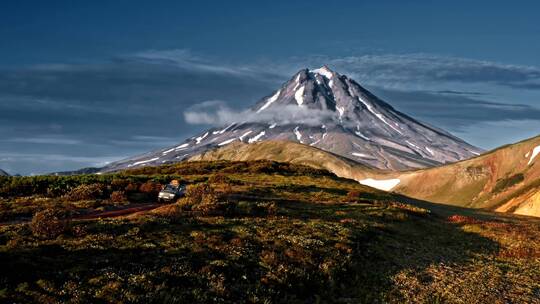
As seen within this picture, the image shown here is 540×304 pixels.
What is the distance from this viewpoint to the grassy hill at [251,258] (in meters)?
18.0

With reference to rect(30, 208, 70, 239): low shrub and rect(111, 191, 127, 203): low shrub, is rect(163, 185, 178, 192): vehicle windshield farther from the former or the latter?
rect(30, 208, 70, 239): low shrub

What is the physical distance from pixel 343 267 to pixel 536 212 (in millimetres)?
117371

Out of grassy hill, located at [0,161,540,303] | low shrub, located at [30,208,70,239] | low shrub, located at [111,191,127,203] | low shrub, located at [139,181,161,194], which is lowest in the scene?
grassy hill, located at [0,161,540,303]

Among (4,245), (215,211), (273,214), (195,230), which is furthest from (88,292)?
(273,214)

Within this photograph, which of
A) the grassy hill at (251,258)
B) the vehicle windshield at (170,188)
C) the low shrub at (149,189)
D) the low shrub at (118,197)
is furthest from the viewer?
the low shrub at (149,189)

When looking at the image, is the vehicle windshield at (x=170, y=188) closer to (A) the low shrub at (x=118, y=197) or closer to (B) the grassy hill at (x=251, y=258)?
(A) the low shrub at (x=118, y=197)

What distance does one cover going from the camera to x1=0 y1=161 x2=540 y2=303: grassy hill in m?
18.0

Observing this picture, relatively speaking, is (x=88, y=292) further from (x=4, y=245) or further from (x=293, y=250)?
(x=293, y=250)

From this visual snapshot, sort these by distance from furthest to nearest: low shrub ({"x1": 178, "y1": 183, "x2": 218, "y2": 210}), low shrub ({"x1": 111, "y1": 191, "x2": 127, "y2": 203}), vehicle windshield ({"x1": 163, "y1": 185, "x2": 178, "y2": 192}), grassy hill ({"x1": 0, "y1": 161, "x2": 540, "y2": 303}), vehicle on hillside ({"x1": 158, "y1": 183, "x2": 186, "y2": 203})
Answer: vehicle windshield ({"x1": 163, "y1": 185, "x2": 178, "y2": 192}) → vehicle on hillside ({"x1": 158, "y1": 183, "x2": 186, "y2": 203}) → low shrub ({"x1": 111, "y1": 191, "x2": 127, "y2": 203}) → low shrub ({"x1": 178, "y1": 183, "x2": 218, "y2": 210}) → grassy hill ({"x1": 0, "y1": 161, "x2": 540, "y2": 303})

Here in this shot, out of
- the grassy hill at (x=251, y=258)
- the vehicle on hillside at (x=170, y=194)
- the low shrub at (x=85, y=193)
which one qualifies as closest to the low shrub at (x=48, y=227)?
the grassy hill at (x=251, y=258)

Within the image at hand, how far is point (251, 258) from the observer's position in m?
23.0

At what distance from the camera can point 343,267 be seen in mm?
24000

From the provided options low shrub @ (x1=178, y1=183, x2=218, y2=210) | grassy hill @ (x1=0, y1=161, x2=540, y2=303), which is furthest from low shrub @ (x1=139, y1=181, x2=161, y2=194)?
low shrub @ (x1=178, y1=183, x2=218, y2=210)

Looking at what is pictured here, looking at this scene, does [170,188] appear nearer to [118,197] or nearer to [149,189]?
[149,189]
